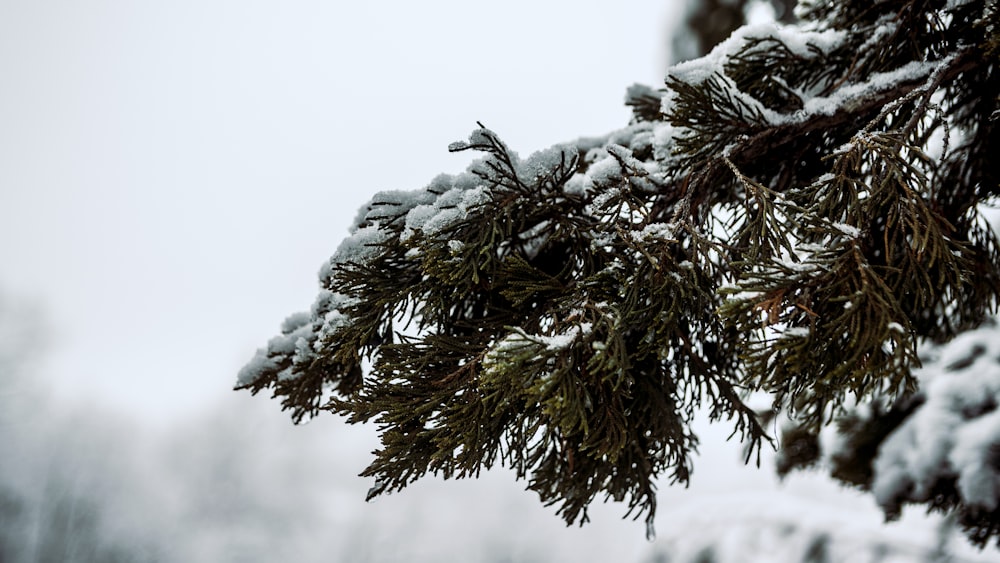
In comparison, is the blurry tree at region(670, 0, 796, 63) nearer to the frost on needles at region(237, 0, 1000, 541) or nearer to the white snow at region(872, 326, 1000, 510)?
the frost on needles at region(237, 0, 1000, 541)

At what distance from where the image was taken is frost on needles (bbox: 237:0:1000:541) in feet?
3.94

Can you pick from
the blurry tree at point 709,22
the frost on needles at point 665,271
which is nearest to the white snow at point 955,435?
the frost on needles at point 665,271

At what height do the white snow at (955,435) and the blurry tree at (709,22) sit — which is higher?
the blurry tree at (709,22)

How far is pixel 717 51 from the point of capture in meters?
2.06

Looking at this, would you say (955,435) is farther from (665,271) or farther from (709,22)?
(709,22)

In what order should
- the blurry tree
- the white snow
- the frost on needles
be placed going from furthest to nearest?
1. the blurry tree
2. the white snow
3. the frost on needles

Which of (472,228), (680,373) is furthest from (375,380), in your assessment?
(680,373)

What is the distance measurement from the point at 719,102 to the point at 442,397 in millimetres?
1204

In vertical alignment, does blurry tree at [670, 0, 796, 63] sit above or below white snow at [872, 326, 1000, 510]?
above

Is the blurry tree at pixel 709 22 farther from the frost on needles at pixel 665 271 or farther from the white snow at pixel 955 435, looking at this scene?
the white snow at pixel 955 435

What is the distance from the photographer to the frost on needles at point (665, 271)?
1.20 metres

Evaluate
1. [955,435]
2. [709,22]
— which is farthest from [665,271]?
[709,22]

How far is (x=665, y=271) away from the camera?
4.41 ft

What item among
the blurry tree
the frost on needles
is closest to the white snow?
the frost on needles
